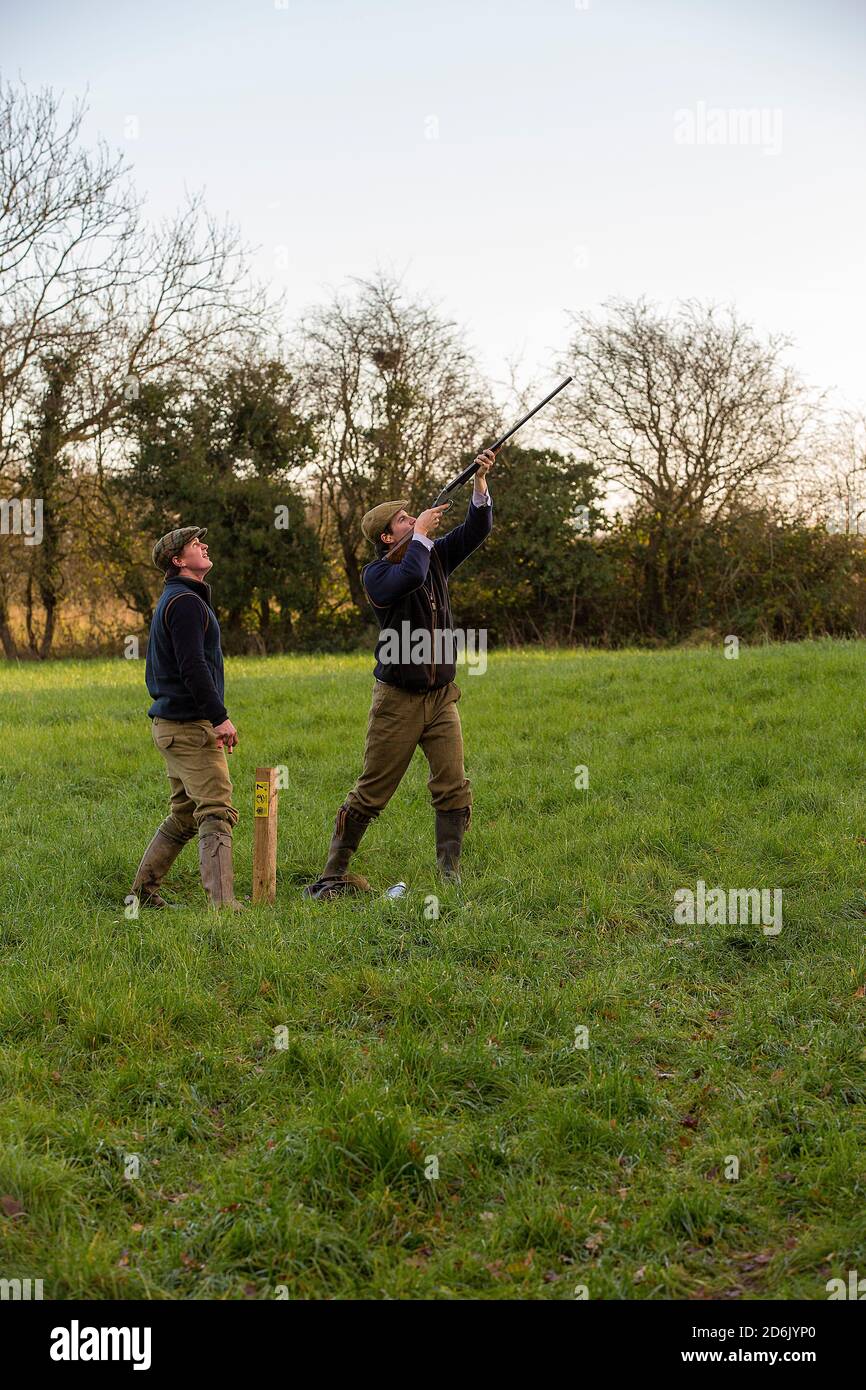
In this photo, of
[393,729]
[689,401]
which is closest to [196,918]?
[393,729]

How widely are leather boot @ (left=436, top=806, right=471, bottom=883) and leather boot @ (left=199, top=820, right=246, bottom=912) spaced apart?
1.24m

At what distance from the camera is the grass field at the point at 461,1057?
3.52m

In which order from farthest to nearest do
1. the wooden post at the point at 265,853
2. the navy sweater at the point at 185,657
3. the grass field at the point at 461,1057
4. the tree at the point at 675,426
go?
1. the tree at the point at 675,426
2. the wooden post at the point at 265,853
3. the navy sweater at the point at 185,657
4. the grass field at the point at 461,1057

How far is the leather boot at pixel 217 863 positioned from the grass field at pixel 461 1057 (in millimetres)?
253

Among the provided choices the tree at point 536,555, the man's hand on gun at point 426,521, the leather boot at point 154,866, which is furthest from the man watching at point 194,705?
the tree at point 536,555

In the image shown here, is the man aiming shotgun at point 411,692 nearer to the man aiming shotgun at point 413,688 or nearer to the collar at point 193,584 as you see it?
the man aiming shotgun at point 413,688

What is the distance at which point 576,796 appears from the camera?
28.3 feet

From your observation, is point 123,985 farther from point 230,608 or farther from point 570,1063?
point 230,608

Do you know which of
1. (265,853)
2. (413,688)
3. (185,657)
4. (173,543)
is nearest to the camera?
(185,657)

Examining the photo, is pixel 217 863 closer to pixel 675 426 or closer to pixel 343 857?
pixel 343 857

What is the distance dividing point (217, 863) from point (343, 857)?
0.81 metres

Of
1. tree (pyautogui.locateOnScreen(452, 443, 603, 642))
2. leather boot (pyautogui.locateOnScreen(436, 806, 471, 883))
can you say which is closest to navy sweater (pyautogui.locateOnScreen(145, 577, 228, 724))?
leather boot (pyautogui.locateOnScreen(436, 806, 471, 883))

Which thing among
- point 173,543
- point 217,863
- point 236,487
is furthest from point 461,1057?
point 236,487

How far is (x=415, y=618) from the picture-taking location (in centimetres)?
661
